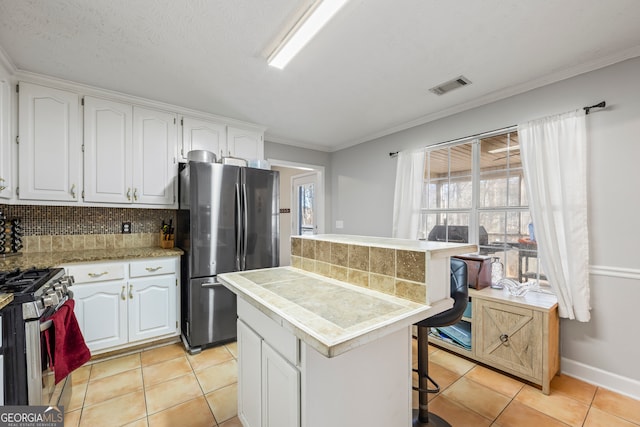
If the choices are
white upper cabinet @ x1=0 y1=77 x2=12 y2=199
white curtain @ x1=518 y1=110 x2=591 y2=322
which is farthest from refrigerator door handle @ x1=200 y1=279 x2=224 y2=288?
white curtain @ x1=518 y1=110 x2=591 y2=322

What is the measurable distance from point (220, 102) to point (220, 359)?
2453 millimetres

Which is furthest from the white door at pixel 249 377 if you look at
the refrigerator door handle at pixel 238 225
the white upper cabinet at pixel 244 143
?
the white upper cabinet at pixel 244 143

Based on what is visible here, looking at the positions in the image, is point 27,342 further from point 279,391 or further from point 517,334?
point 517,334

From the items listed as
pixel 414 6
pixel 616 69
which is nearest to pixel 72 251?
pixel 414 6

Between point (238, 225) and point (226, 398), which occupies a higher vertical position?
point (238, 225)

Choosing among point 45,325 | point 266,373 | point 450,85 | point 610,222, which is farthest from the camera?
point 450,85

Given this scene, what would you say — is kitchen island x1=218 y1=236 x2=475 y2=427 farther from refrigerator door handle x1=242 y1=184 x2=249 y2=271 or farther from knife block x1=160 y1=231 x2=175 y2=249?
knife block x1=160 y1=231 x2=175 y2=249

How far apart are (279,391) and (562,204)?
2.45 metres

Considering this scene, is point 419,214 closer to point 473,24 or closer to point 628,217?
point 628,217

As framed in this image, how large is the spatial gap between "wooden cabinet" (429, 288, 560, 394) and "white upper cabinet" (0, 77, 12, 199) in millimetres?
3811

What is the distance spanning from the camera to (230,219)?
2697mm

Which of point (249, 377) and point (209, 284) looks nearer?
point (249, 377)

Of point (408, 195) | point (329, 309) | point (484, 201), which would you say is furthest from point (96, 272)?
point (484, 201)

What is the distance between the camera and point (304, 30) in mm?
1642
